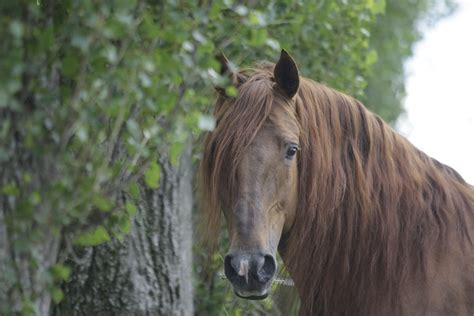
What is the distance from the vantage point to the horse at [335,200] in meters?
3.82

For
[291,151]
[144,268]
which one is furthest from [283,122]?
[144,268]

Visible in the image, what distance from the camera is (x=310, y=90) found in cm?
417

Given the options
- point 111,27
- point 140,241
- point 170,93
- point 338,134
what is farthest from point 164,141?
point 338,134

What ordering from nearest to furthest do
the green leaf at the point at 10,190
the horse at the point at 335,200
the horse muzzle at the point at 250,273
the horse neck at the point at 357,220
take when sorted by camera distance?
the green leaf at the point at 10,190 → the horse muzzle at the point at 250,273 → the horse at the point at 335,200 → the horse neck at the point at 357,220

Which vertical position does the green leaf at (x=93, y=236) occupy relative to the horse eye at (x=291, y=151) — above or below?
below

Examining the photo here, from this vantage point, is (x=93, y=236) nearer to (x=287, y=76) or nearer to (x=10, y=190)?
(x=10, y=190)

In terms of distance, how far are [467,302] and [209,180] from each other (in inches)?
49.1

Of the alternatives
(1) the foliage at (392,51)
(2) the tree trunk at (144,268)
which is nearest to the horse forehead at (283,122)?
(2) the tree trunk at (144,268)

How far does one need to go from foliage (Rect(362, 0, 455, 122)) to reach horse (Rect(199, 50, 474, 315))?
499 inches

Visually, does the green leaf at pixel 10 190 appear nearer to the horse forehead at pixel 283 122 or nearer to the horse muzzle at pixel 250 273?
the horse muzzle at pixel 250 273

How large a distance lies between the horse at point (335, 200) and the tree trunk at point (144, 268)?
0.20 meters

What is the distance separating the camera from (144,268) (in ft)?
12.7

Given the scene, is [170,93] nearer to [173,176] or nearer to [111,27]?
[111,27]

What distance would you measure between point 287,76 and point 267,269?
0.93m
